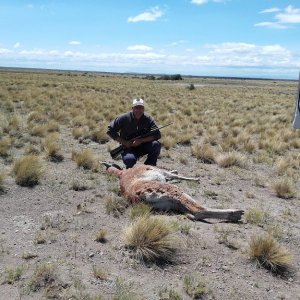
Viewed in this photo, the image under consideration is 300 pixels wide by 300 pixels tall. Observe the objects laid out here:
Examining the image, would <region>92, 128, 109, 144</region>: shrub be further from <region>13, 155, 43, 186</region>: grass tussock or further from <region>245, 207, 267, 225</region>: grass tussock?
<region>245, 207, 267, 225</region>: grass tussock

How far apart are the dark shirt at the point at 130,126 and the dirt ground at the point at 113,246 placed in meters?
1.19

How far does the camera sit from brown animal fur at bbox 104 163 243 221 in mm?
6227

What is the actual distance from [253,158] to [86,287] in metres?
8.09

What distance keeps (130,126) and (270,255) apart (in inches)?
188

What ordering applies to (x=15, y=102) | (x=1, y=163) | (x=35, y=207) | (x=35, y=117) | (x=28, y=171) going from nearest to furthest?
(x=35, y=207), (x=28, y=171), (x=1, y=163), (x=35, y=117), (x=15, y=102)

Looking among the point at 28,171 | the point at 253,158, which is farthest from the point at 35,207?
the point at 253,158

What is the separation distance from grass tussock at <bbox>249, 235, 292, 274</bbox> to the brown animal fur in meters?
1.02

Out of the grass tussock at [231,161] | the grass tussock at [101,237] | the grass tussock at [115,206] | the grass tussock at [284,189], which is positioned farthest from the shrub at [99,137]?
the grass tussock at [101,237]

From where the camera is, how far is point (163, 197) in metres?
6.43

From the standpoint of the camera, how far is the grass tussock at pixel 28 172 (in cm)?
804

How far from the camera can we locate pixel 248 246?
17.9 feet

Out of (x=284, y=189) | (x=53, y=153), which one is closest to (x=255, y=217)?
(x=284, y=189)

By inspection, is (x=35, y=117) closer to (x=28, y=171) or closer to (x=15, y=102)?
(x=15, y=102)

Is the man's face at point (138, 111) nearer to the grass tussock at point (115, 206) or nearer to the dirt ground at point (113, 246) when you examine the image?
the dirt ground at point (113, 246)
